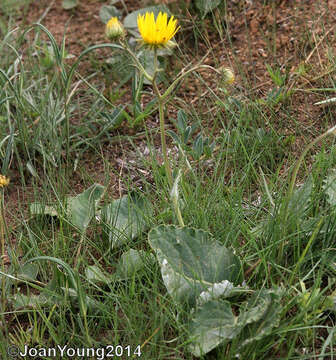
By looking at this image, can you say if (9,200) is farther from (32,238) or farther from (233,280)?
(233,280)

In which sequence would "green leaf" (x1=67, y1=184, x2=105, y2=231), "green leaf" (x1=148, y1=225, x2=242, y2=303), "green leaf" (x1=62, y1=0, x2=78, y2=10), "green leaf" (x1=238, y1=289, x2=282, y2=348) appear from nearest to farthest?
1. "green leaf" (x1=238, y1=289, x2=282, y2=348)
2. "green leaf" (x1=148, y1=225, x2=242, y2=303)
3. "green leaf" (x1=67, y1=184, x2=105, y2=231)
4. "green leaf" (x1=62, y1=0, x2=78, y2=10)

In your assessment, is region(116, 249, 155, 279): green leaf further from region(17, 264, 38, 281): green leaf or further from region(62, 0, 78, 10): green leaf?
region(62, 0, 78, 10): green leaf

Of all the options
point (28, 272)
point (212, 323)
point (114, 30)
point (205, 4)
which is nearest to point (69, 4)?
point (205, 4)

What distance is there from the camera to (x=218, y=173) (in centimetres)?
205

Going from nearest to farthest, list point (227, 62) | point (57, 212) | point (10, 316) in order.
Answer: point (10, 316), point (57, 212), point (227, 62)

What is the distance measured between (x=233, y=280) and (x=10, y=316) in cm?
63

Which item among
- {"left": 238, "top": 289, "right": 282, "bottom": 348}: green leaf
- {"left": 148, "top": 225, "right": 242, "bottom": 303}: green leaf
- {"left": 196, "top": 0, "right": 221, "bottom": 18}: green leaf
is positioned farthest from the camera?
{"left": 196, "top": 0, "right": 221, "bottom": 18}: green leaf

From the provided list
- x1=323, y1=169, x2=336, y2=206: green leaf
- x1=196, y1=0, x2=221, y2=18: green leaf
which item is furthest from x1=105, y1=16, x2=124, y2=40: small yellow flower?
x1=196, y1=0, x2=221, y2=18: green leaf

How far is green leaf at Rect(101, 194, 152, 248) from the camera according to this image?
1.75m

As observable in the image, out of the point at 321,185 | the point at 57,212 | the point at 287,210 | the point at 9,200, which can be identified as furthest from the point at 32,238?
the point at 321,185

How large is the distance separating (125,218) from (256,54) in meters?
0.99

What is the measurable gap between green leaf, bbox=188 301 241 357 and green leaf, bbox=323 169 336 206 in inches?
17.7

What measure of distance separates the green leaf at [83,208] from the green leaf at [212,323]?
542 mm

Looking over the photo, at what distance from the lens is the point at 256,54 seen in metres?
2.45
